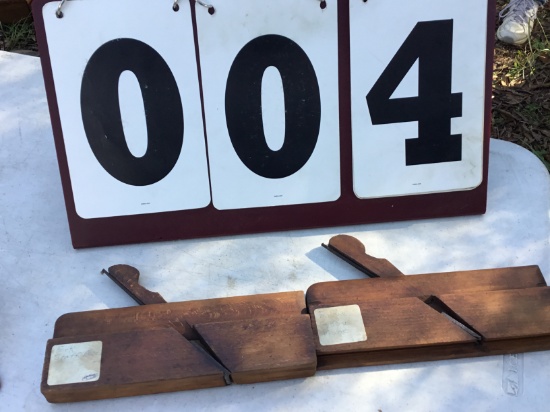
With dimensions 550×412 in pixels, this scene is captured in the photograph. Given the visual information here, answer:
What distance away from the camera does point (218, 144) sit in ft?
3.80

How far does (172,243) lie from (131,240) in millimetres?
71

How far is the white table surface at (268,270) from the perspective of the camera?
968 mm

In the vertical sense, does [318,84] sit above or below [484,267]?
above

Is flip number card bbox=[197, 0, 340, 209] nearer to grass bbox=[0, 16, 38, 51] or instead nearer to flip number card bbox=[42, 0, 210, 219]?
flip number card bbox=[42, 0, 210, 219]

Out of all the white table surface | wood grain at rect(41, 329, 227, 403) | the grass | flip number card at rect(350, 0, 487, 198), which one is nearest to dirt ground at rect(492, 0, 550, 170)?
the white table surface

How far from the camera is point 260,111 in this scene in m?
1.14

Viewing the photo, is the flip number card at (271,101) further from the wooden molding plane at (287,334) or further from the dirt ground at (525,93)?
the dirt ground at (525,93)

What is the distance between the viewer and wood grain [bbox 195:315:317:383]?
3.14 ft

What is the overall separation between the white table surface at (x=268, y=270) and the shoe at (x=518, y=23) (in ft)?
2.99

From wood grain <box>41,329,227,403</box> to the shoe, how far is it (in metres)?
1.60

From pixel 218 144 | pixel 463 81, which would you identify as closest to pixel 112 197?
pixel 218 144

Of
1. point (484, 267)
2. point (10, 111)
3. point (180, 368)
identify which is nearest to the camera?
point (180, 368)

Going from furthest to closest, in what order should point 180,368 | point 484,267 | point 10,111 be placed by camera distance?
point 10,111
point 484,267
point 180,368

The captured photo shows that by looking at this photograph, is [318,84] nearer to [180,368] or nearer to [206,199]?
[206,199]
